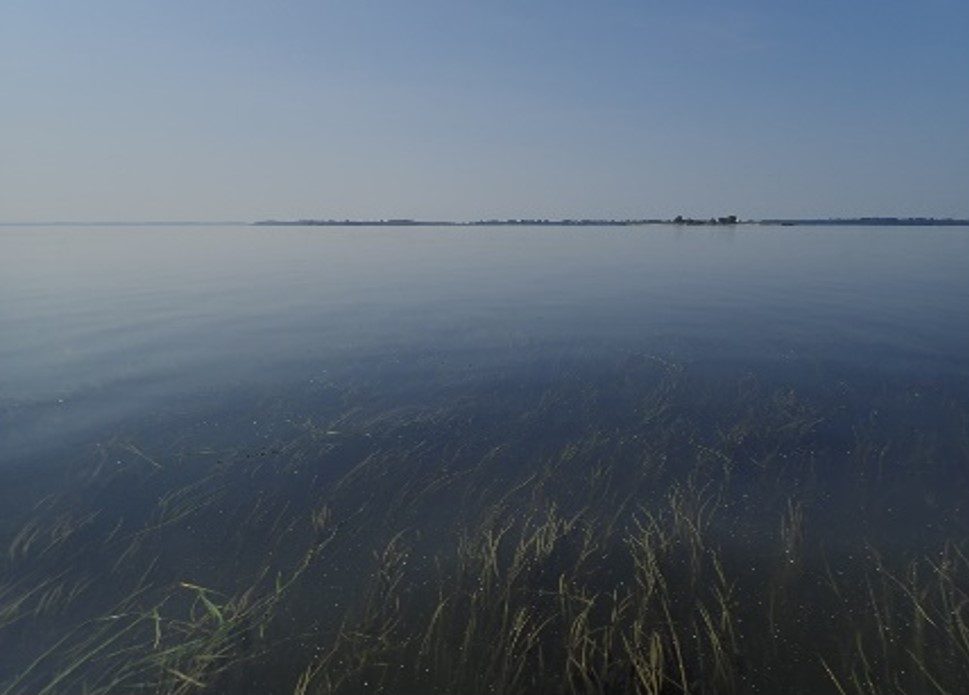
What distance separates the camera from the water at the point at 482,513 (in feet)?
16.7

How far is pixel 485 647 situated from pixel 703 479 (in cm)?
492

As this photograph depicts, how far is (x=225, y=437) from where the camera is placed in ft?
33.0

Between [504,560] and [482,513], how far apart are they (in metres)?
1.12

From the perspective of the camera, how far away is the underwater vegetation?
4.96m

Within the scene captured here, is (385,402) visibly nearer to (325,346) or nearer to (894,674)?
(325,346)

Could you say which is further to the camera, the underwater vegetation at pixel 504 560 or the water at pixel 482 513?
the water at pixel 482 513

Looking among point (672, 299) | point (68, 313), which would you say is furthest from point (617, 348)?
point (68, 313)

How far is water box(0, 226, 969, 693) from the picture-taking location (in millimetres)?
5078

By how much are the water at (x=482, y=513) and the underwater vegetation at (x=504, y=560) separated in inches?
1.4

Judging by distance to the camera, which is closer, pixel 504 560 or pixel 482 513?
pixel 504 560

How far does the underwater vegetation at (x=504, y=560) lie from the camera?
4961mm

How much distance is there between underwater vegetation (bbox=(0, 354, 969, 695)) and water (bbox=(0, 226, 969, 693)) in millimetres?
35

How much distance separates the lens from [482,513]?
7.50 metres

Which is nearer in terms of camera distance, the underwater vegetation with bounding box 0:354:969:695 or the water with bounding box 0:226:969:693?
the underwater vegetation with bounding box 0:354:969:695
